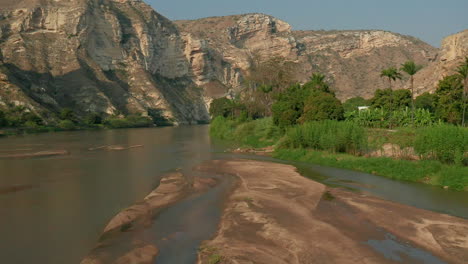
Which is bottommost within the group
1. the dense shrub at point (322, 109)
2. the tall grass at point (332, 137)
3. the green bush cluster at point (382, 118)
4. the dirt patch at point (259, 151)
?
the dirt patch at point (259, 151)

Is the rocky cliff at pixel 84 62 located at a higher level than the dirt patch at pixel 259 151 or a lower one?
higher

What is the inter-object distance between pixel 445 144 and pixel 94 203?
83.3 feet

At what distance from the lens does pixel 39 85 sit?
125750mm

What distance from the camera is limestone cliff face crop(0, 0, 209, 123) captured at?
128 meters

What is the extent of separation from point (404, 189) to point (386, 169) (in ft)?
17.1

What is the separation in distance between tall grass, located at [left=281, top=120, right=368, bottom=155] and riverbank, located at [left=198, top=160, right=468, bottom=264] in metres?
15.1

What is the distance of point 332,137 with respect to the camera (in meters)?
37.0

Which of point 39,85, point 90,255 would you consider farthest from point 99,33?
point 90,255

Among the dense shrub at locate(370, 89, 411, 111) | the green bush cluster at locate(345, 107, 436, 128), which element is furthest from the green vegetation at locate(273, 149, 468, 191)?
the dense shrub at locate(370, 89, 411, 111)

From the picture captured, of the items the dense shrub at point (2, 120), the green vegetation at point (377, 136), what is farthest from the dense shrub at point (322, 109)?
the dense shrub at point (2, 120)

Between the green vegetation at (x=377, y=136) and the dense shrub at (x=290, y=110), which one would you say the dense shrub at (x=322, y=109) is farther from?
the dense shrub at (x=290, y=110)

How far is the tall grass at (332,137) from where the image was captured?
3609 cm

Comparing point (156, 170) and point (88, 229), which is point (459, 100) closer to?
point (156, 170)

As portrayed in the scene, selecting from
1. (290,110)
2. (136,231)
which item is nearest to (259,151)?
(290,110)
